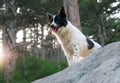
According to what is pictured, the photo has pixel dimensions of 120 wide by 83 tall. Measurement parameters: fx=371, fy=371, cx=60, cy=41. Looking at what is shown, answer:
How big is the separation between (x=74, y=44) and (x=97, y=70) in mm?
3322

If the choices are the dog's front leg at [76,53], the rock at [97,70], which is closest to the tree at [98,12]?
the dog's front leg at [76,53]

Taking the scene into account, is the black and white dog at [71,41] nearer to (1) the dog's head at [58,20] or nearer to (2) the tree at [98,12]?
(1) the dog's head at [58,20]

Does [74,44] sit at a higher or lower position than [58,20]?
lower

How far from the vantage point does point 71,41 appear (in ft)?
26.2

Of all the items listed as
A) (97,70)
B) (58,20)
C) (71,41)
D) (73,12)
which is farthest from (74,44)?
(73,12)

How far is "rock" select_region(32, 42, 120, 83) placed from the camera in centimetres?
429

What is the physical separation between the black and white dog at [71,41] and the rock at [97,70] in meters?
2.32

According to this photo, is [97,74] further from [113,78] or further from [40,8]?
[40,8]

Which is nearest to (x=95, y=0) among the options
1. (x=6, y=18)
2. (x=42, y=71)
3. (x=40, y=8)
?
(x=40, y=8)

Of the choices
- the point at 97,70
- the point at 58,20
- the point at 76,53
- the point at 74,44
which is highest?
the point at 58,20

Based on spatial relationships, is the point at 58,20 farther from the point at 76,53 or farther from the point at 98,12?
the point at 98,12

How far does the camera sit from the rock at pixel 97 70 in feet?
14.1

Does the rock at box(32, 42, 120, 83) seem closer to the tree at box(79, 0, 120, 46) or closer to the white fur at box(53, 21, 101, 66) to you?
the white fur at box(53, 21, 101, 66)

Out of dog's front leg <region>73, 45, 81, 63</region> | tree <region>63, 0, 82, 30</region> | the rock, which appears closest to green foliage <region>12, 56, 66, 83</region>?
tree <region>63, 0, 82, 30</region>
